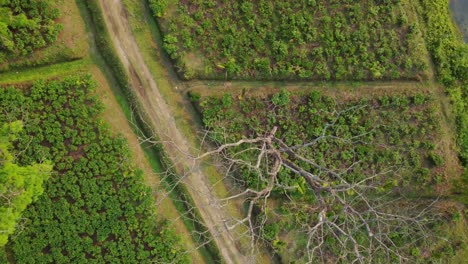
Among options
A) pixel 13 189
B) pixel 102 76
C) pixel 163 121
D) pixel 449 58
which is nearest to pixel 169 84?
pixel 163 121

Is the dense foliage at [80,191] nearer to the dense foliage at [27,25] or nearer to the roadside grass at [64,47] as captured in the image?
the roadside grass at [64,47]

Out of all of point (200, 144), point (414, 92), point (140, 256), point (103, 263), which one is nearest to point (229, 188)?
point (200, 144)

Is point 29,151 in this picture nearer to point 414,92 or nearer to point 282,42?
point 282,42

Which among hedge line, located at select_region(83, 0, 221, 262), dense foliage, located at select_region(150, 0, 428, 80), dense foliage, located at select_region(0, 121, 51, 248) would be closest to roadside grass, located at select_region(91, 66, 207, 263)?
hedge line, located at select_region(83, 0, 221, 262)

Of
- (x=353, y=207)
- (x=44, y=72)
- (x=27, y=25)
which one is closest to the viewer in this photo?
(x=27, y=25)

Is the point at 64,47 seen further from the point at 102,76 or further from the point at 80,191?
the point at 80,191

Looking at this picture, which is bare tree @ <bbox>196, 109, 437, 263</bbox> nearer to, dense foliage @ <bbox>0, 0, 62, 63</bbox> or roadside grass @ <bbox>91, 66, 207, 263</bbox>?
roadside grass @ <bbox>91, 66, 207, 263</bbox>

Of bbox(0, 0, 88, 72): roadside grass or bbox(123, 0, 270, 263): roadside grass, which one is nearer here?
bbox(0, 0, 88, 72): roadside grass

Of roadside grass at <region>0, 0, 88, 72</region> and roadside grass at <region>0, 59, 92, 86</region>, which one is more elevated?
roadside grass at <region>0, 0, 88, 72</region>
